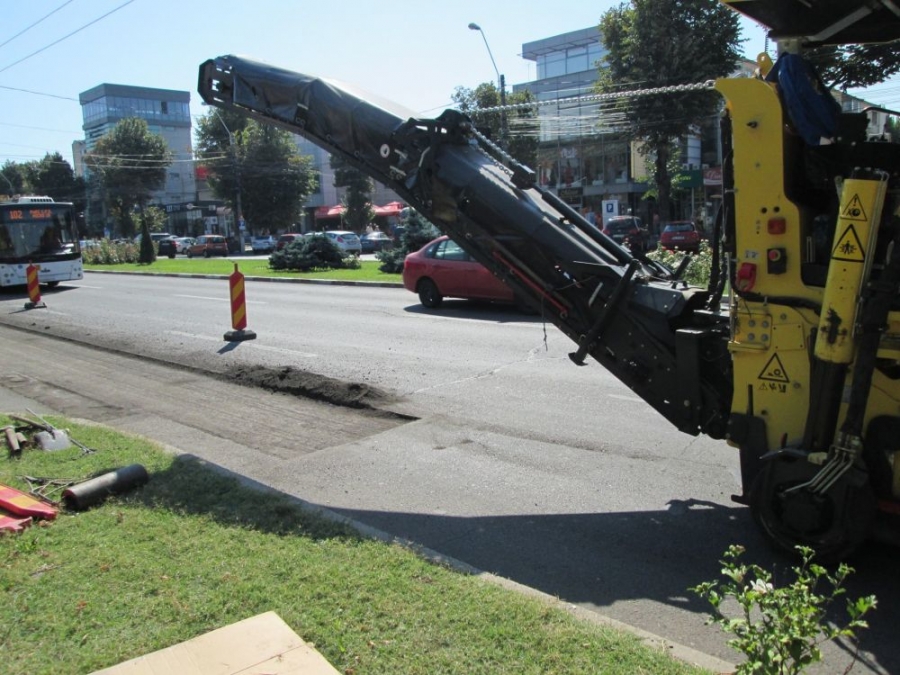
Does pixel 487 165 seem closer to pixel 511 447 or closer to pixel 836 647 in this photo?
pixel 511 447

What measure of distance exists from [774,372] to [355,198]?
65.5 meters

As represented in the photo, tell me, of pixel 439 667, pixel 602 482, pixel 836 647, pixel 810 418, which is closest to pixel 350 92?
pixel 602 482

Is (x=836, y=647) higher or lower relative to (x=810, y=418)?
lower

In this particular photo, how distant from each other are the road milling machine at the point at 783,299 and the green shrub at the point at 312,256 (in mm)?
23816

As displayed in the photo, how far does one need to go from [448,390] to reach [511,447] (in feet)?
7.27

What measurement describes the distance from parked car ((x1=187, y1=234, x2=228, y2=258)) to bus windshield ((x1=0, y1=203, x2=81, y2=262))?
31246 millimetres

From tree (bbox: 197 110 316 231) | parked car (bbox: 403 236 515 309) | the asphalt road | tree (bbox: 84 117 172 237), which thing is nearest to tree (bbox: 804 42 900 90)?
parked car (bbox: 403 236 515 309)

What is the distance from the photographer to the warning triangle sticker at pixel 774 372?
4148mm

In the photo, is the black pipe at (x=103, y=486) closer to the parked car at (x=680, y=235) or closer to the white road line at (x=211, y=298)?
the white road line at (x=211, y=298)

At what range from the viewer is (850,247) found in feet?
11.8

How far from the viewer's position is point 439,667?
3023 millimetres

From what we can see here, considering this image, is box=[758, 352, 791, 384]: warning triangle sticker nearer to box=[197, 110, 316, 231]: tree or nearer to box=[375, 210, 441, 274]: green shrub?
box=[375, 210, 441, 274]: green shrub

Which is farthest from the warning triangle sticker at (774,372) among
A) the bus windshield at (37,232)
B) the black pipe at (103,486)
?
the bus windshield at (37,232)

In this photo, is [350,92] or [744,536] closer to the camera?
[744,536]
